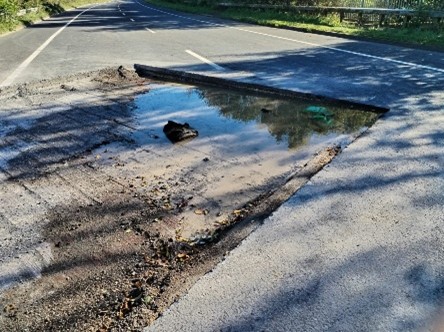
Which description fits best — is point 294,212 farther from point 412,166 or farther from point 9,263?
point 9,263

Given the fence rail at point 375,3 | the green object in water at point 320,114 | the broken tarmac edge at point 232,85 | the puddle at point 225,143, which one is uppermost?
the fence rail at point 375,3

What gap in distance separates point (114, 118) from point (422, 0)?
13.0m

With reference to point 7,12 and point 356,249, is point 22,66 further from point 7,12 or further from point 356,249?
point 7,12

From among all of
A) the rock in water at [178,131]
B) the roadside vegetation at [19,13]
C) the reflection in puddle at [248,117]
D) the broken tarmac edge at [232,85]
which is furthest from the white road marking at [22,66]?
the roadside vegetation at [19,13]

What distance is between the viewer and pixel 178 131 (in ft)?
16.5

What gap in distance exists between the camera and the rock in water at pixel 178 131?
4.95m

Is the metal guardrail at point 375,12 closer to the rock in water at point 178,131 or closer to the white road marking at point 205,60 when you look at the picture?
the white road marking at point 205,60

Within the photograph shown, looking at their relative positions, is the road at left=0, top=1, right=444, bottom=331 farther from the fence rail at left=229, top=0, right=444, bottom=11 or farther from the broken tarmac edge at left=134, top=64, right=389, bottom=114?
the fence rail at left=229, top=0, right=444, bottom=11

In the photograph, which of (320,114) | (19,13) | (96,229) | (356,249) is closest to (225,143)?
(320,114)

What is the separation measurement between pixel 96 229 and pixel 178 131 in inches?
86.4

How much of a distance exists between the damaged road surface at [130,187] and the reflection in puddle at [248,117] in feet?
0.06

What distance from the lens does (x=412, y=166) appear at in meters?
3.87

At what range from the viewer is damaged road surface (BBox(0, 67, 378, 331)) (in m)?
2.43

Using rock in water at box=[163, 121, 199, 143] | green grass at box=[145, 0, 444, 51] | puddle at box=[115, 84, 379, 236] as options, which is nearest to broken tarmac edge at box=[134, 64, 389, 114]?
puddle at box=[115, 84, 379, 236]
